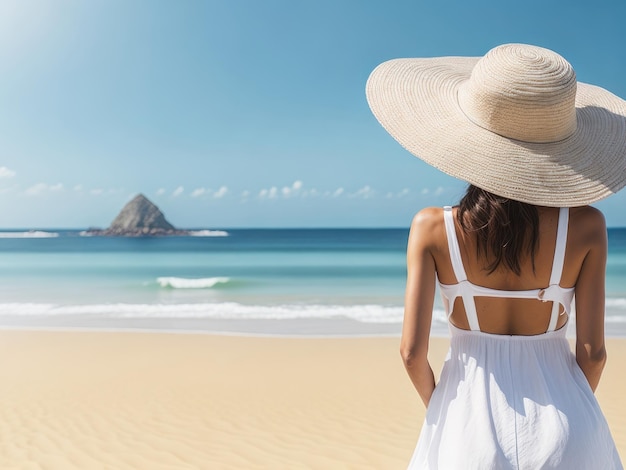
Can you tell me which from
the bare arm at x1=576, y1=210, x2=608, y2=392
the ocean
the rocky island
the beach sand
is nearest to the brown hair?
the bare arm at x1=576, y1=210, x2=608, y2=392

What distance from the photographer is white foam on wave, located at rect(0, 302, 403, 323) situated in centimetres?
1092

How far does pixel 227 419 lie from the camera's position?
16.4 ft

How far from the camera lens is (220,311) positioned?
11.7 meters

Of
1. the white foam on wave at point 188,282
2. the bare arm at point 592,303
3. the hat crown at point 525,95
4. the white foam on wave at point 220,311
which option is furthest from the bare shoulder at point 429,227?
the white foam on wave at point 188,282

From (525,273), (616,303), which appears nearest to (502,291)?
(525,273)

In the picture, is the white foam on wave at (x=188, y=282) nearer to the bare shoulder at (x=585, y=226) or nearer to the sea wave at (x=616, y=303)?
the sea wave at (x=616, y=303)

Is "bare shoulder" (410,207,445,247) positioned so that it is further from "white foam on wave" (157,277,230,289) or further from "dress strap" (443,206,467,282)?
"white foam on wave" (157,277,230,289)

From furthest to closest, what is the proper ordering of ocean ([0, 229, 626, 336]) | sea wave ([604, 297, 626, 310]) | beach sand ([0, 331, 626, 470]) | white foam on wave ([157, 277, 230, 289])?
white foam on wave ([157, 277, 230, 289]) → sea wave ([604, 297, 626, 310]) → ocean ([0, 229, 626, 336]) → beach sand ([0, 331, 626, 470])

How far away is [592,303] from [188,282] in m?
18.2

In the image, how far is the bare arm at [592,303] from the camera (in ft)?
4.71

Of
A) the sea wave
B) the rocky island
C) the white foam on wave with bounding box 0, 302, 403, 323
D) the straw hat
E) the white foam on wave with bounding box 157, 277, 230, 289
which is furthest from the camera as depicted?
the rocky island

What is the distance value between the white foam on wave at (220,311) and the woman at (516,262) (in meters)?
8.82

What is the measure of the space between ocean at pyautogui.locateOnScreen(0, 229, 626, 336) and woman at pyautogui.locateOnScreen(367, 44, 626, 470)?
7300 mm

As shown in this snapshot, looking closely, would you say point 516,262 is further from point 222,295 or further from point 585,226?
point 222,295
